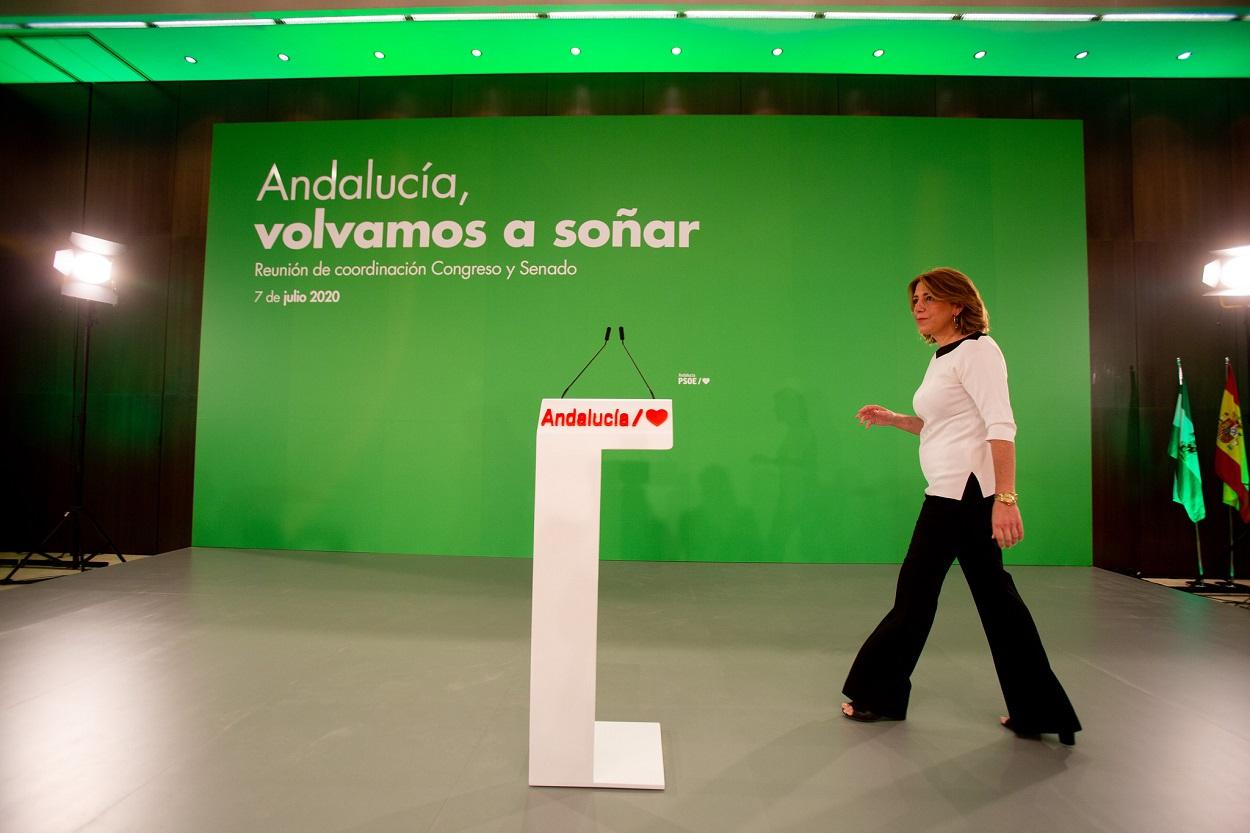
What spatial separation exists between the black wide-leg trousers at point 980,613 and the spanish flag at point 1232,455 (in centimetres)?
366

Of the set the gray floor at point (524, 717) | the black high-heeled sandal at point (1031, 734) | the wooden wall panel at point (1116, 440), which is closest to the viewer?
the gray floor at point (524, 717)

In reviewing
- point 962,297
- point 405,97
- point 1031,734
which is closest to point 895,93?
point 962,297

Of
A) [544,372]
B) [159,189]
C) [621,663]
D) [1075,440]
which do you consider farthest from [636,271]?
[159,189]

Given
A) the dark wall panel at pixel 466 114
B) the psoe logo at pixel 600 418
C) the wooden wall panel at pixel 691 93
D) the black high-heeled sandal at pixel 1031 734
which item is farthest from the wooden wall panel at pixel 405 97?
the black high-heeled sandal at pixel 1031 734

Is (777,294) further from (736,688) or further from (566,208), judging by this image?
(736,688)

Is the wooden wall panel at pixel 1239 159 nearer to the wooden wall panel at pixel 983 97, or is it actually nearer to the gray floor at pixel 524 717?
the wooden wall panel at pixel 983 97

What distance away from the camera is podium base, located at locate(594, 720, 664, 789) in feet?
5.02

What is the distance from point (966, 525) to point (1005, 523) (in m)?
0.14

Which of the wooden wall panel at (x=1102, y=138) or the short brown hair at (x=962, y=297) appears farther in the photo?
the wooden wall panel at (x=1102, y=138)

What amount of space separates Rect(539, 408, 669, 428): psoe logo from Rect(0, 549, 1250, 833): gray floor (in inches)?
37.7

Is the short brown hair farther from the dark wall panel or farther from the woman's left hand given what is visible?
the dark wall panel

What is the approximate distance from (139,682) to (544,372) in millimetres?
3041

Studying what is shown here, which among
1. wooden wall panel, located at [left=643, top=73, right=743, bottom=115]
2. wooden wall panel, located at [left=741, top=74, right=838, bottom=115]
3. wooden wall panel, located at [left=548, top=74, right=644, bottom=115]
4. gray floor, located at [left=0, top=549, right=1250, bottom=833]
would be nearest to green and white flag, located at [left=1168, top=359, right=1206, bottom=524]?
gray floor, located at [left=0, top=549, right=1250, bottom=833]

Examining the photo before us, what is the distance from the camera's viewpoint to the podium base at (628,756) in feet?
5.02
